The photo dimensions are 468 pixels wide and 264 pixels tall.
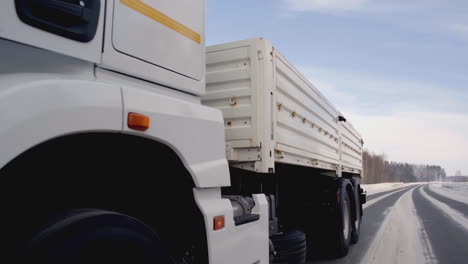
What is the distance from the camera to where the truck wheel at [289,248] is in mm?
4180


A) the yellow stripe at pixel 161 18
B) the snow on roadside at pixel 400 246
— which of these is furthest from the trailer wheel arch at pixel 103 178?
the snow on roadside at pixel 400 246

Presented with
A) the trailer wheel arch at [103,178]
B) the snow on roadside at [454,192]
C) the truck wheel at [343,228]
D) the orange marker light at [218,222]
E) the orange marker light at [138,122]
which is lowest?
the snow on roadside at [454,192]

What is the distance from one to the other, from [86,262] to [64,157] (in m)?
0.51

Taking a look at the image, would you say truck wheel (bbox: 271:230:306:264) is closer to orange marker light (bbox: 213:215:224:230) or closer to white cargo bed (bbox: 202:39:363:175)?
white cargo bed (bbox: 202:39:363:175)

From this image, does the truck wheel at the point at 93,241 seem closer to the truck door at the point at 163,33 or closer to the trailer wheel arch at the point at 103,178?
the trailer wheel arch at the point at 103,178

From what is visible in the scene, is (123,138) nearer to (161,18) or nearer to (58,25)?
(58,25)

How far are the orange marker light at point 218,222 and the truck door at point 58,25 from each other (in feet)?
3.93

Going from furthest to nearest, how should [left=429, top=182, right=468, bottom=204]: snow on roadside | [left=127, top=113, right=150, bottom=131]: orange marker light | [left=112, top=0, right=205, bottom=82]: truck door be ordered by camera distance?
1. [left=429, top=182, right=468, bottom=204]: snow on roadside
2. [left=112, top=0, right=205, bottom=82]: truck door
3. [left=127, top=113, right=150, bottom=131]: orange marker light

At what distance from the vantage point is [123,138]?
2.08 metres

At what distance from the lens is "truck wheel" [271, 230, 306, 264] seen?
418 cm

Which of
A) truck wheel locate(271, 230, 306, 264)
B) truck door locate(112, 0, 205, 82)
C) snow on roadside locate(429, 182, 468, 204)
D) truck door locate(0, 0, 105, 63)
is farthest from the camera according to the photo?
snow on roadside locate(429, 182, 468, 204)

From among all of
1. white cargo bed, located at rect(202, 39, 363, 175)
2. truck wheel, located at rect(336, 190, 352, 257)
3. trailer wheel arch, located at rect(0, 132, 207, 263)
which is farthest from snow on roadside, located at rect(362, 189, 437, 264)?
trailer wheel arch, located at rect(0, 132, 207, 263)

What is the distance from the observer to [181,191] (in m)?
2.51

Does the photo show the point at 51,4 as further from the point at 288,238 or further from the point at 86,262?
the point at 288,238
